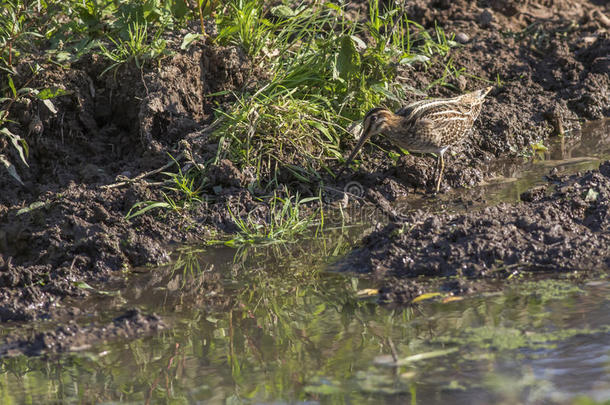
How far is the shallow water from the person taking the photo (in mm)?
3850

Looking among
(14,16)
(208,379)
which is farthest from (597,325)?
(14,16)

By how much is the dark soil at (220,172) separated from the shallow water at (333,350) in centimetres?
27

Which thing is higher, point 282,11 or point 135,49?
point 282,11

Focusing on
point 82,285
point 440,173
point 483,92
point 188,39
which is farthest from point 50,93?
point 483,92

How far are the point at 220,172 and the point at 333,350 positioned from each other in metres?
2.93

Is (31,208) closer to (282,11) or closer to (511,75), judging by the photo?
(282,11)

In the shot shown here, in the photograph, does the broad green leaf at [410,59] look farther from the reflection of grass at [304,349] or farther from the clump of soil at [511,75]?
the reflection of grass at [304,349]

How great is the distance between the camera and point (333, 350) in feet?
14.2

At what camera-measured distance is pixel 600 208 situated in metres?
5.70

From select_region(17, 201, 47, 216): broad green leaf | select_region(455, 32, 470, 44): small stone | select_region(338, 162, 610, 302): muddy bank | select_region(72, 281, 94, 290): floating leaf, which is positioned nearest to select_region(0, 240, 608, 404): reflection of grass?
select_region(338, 162, 610, 302): muddy bank

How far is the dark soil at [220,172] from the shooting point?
17.4 ft

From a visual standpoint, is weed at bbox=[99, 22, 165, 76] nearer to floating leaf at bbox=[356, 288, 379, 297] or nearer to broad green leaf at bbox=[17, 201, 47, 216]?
broad green leaf at bbox=[17, 201, 47, 216]

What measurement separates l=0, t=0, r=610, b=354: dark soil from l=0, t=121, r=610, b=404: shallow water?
27 cm

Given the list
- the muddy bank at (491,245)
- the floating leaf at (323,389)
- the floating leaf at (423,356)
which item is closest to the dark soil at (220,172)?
the muddy bank at (491,245)
